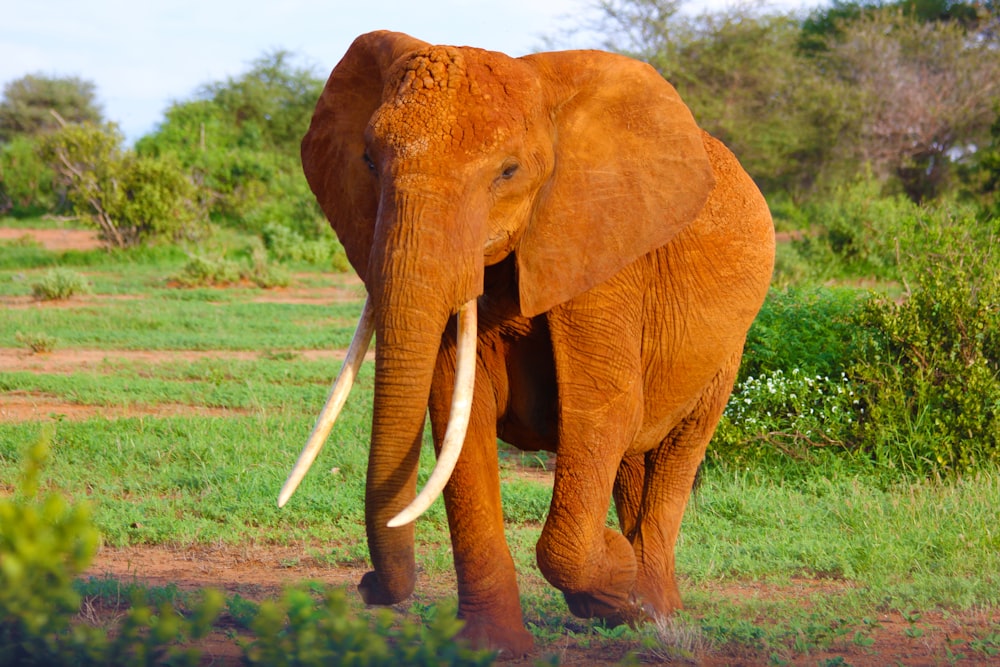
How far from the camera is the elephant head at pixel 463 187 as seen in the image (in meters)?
3.33

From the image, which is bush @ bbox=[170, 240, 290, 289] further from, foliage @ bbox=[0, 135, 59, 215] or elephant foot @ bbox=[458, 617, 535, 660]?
foliage @ bbox=[0, 135, 59, 215]

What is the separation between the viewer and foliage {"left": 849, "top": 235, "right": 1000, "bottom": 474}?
22.1 feet

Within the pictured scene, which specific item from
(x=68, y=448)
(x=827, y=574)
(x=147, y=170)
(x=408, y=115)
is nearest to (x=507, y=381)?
(x=408, y=115)

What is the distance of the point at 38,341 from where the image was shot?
1093 centimetres

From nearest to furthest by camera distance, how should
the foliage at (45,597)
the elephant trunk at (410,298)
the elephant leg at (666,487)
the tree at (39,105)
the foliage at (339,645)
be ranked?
the foliage at (45,597) → the foliage at (339,645) → the elephant trunk at (410,298) → the elephant leg at (666,487) → the tree at (39,105)

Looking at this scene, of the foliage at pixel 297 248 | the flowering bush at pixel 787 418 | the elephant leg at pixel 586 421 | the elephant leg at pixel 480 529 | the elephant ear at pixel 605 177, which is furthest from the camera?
the foliage at pixel 297 248

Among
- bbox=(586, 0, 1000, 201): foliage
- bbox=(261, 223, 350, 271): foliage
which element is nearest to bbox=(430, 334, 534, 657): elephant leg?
bbox=(261, 223, 350, 271): foliage

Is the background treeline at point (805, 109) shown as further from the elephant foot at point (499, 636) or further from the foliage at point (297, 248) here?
the elephant foot at point (499, 636)

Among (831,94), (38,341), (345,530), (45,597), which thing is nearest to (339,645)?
(45,597)

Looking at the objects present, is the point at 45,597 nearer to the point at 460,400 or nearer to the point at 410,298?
the point at 410,298

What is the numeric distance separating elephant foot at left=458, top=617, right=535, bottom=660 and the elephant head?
0.87 ft

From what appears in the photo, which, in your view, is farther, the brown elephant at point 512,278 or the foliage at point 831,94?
the foliage at point 831,94

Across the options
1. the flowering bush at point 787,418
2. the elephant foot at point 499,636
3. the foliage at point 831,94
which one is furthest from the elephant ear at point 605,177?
the foliage at point 831,94

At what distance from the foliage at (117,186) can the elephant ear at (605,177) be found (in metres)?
16.2
